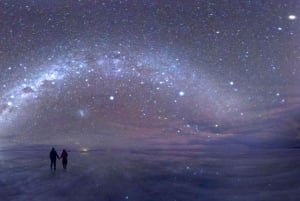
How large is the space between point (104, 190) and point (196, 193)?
334 centimetres

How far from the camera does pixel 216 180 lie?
55.8 feet

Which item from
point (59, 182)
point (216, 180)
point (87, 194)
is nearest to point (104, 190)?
point (87, 194)

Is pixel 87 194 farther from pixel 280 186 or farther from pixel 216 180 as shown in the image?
pixel 280 186

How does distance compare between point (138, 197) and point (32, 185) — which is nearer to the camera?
point (138, 197)

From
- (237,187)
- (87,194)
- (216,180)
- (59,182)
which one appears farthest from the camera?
(216,180)

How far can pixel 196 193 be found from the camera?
13555 mm

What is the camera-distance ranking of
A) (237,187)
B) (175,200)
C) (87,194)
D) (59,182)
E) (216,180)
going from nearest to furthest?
(175,200), (87,194), (237,187), (59,182), (216,180)

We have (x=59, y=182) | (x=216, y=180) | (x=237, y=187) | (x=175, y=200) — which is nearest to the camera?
(x=175, y=200)

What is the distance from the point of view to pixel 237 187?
1492cm

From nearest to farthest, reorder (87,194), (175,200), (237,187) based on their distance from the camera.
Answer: (175,200) < (87,194) < (237,187)

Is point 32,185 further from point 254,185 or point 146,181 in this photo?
point 254,185

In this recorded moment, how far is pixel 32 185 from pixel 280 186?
32.7 feet

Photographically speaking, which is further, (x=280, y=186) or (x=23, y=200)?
(x=280, y=186)

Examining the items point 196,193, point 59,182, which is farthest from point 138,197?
point 59,182
